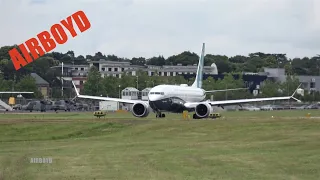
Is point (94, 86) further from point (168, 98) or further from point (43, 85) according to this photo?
point (168, 98)

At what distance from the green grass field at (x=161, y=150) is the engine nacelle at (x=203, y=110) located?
56.8 feet

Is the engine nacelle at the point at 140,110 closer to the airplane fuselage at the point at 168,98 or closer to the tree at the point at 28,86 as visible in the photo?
the airplane fuselage at the point at 168,98

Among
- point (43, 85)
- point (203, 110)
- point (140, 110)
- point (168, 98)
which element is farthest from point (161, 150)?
point (43, 85)

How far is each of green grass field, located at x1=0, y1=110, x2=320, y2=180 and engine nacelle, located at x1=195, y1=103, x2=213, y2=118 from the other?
17.3 m

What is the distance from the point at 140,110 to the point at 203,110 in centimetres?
603

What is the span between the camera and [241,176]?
2653 cm

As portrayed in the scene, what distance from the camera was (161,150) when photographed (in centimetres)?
3681

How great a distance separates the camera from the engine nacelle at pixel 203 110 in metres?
73.1

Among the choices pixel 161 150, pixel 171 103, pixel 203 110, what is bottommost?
pixel 161 150

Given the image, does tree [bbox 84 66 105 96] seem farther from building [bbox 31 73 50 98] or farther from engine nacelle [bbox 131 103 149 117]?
engine nacelle [bbox 131 103 149 117]

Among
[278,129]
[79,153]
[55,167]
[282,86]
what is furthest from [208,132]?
[282,86]

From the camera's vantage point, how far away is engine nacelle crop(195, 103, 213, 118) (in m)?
73.1

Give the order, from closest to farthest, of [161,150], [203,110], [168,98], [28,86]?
[161,150] < [203,110] < [168,98] < [28,86]

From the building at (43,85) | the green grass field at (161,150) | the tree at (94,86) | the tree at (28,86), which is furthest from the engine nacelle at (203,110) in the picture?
the building at (43,85)
